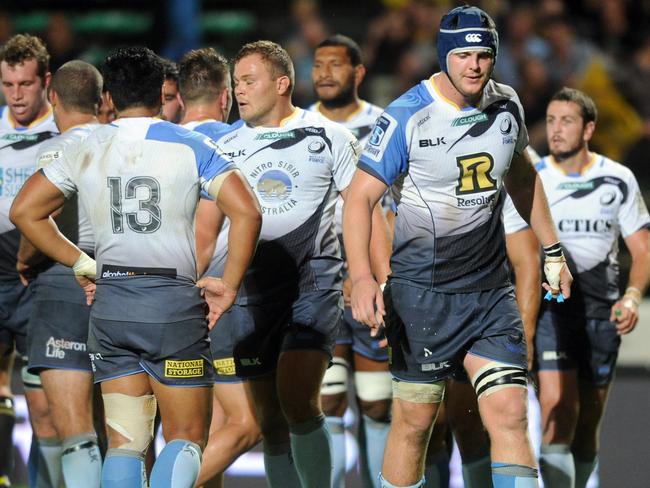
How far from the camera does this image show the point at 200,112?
7324 mm

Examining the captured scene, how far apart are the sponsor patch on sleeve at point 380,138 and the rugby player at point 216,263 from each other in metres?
1.10

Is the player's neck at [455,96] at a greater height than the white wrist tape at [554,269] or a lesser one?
greater

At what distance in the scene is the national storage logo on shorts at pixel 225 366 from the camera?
7047 millimetres

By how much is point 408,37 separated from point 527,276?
726 centimetres

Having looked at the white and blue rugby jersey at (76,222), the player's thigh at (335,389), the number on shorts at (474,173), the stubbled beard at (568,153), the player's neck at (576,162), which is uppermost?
the number on shorts at (474,173)

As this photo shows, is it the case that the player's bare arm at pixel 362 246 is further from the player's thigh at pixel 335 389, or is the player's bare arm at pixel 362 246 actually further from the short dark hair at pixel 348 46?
the short dark hair at pixel 348 46

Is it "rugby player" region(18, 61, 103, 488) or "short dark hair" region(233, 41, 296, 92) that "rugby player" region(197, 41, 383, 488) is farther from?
"rugby player" region(18, 61, 103, 488)

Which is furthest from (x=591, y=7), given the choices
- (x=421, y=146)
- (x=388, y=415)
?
(x=421, y=146)

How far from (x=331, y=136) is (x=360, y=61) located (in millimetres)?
1682

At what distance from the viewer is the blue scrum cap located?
235 inches

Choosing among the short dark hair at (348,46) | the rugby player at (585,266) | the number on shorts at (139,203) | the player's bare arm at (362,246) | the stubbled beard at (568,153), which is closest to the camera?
the player's bare arm at (362,246)

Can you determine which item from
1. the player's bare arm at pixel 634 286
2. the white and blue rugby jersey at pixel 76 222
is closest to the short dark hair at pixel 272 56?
the white and blue rugby jersey at pixel 76 222

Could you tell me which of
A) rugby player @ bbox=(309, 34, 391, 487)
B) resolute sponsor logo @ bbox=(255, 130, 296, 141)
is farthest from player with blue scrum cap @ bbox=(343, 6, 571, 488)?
rugby player @ bbox=(309, 34, 391, 487)

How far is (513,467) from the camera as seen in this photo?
580cm
